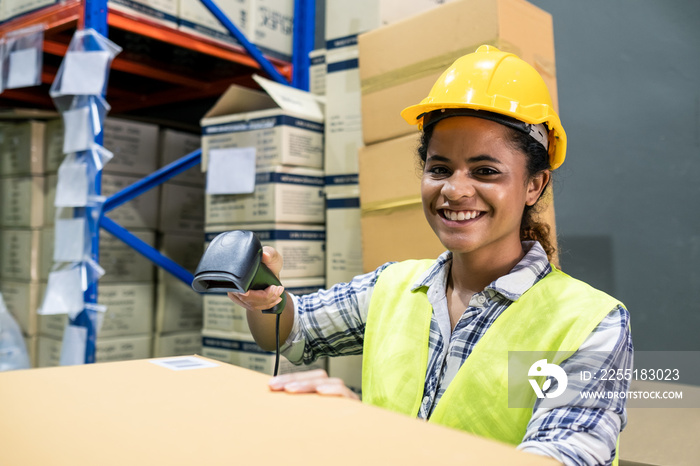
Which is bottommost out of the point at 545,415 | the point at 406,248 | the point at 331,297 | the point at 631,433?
the point at 631,433

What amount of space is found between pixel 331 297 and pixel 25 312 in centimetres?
198

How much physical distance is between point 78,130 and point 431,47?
4.36 feet

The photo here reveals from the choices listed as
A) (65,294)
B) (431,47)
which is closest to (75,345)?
(65,294)

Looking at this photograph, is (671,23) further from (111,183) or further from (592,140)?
(111,183)

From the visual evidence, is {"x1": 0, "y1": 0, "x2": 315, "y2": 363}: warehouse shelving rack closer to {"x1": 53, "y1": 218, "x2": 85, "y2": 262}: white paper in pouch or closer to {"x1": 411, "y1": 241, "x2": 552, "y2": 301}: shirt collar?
{"x1": 53, "y1": 218, "x2": 85, "y2": 262}: white paper in pouch

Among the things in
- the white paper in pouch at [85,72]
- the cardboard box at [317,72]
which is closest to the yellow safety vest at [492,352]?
the white paper in pouch at [85,72]

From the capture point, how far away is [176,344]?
2803 millimetres

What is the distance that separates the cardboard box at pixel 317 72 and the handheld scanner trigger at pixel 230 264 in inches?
69.9

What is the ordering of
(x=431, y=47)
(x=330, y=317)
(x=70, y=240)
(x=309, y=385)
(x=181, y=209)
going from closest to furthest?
(x=309, y=385) → (x=330, y=317) → (x=431, y=47) → (x=70, y=240) → (x=181, y=209)

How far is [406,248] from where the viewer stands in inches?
74.4

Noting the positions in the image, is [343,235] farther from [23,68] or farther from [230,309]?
[23,68]

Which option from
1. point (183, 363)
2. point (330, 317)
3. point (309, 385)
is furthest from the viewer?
point (330, 317)

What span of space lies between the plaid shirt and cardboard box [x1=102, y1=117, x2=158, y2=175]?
66.3 inches

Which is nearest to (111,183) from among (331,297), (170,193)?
(170,193)
